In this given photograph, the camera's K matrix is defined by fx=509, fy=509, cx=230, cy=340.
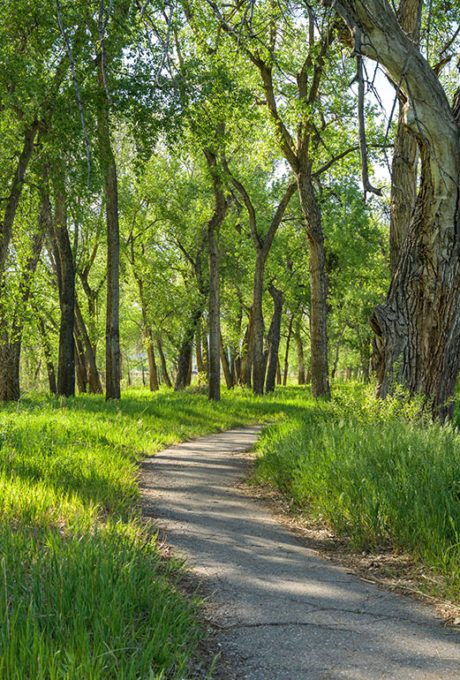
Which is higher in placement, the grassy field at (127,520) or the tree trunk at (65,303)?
the tree trunk at (65,303)

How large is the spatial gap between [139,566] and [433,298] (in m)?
5.51

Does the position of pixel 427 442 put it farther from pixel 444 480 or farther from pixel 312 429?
pixel 312 429

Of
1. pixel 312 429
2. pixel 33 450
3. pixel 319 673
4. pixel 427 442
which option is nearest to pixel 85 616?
pixel 319 673

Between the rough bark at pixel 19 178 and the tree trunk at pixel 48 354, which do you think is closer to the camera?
the rough bark at pixel 19 178

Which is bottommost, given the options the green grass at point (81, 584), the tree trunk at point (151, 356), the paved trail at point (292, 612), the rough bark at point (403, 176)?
the paved trail at point (292, 612)

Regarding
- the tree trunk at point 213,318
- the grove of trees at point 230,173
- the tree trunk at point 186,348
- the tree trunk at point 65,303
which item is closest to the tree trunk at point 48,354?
the grove of trees at point 230,173

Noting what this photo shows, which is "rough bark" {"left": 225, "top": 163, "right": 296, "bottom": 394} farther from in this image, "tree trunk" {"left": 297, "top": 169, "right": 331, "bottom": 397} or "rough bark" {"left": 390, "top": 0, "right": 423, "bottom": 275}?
"rough bark" {"left": 390, "top": 0, "right": 423, "bottom": 275}

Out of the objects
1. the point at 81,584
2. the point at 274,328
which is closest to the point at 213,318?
the point at 274,328

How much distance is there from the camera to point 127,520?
14.1 ft

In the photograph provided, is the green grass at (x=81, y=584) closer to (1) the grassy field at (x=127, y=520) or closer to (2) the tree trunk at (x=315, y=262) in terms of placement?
(1) the grassy field at (x=127, y=520)

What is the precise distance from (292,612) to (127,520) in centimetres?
175

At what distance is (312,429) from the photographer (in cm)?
702

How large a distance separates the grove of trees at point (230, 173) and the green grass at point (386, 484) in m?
1.69

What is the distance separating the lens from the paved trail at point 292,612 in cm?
251
